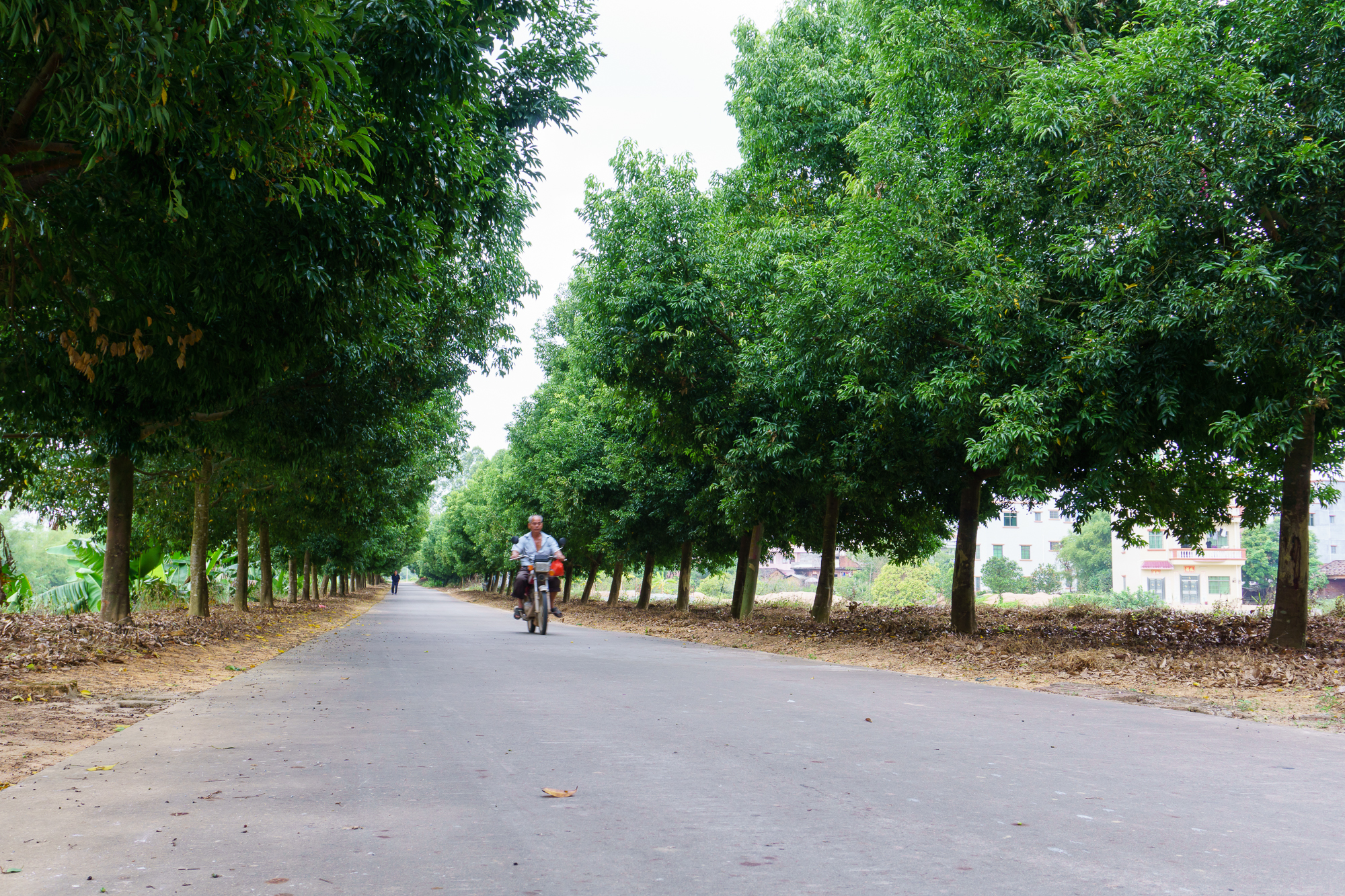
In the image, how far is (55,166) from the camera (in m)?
6.88

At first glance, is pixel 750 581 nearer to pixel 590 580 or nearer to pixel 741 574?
pixel 741 574

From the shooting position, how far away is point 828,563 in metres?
20.6

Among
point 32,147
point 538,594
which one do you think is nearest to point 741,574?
point 538,594

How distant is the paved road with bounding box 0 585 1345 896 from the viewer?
11.2 ft

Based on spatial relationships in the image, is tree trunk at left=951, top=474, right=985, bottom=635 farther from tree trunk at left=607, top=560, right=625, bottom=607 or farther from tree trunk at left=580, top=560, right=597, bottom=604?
tree trunk at left=580, top=560, right=597, bottom=604

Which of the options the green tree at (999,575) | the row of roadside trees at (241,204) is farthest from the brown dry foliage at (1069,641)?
the green tree at (999,575)

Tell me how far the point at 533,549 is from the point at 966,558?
732 centimetres

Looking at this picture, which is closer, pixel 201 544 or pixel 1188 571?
pixel 201 544

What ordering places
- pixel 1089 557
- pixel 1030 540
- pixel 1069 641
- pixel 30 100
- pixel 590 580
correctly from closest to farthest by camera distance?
pixel 30 100, pixel 1069 641, pixel 590 580, pixel 1089 557, pixel 1030 540

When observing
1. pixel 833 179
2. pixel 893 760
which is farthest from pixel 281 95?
pixel 833 179

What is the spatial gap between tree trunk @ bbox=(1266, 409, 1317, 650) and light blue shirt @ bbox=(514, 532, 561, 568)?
416 inches

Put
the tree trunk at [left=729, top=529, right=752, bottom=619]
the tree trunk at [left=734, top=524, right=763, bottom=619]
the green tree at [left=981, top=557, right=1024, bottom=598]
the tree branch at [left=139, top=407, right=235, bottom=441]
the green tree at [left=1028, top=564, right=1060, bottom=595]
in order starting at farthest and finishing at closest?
the green tree at [left=1028, top=564, right=1060, bottom=595], the green tree at [left=981, top=557, right=1024, bottom=598], the tree trunk at [left=729, top=529, right=752, bottom=619], the tree trunk at [left=734, top=524, right=763, bottom=619], the tree branch at [left=139, top=407, right=235, bottom=441]

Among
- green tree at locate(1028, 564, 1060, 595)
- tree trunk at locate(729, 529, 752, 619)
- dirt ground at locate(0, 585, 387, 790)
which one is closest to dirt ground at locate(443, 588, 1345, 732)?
tree trunk at locate(729, 529, 752, 619)

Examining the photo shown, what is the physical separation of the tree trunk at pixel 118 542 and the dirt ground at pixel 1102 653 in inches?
367
